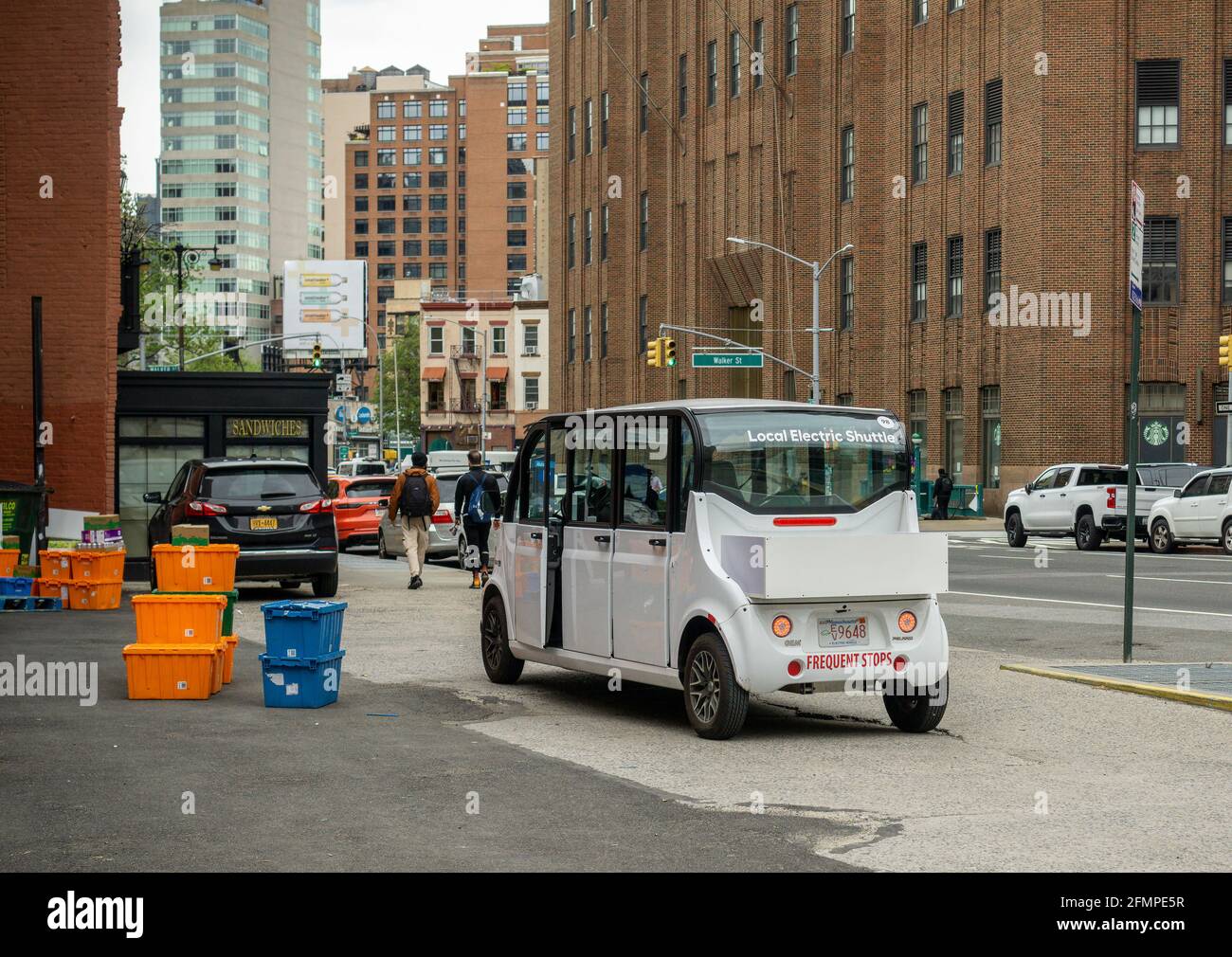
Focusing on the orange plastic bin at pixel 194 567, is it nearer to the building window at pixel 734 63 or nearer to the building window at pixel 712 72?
the building window at pixel 734 63

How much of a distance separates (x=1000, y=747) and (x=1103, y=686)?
2.84 meters

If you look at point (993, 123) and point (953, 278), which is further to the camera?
point (953, 278)

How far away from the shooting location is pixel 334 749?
10.1 m

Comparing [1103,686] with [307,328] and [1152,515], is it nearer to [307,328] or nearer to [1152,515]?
[1152,515]

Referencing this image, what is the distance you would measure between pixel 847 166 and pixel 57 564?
45.4 meters

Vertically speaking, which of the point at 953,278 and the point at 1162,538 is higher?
the point at 953,278

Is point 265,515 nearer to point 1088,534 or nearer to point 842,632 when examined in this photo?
point 842,632

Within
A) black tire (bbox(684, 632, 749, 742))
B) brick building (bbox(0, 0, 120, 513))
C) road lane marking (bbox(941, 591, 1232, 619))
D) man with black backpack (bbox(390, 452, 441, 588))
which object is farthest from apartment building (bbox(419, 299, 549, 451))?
black tire (bbox(684, 632, 749, 742))

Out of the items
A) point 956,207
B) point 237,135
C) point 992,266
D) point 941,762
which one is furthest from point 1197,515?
point 237,135

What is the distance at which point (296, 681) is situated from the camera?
11.9 m

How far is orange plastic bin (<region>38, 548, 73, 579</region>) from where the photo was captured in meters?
20.0

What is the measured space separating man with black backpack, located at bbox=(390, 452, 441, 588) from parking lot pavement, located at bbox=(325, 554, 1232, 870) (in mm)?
8575

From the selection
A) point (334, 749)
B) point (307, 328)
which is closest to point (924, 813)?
point (334, 749)

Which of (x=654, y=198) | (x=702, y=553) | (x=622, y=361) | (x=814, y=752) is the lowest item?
(x=814, y=752)
